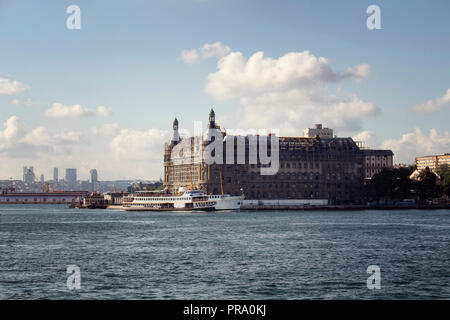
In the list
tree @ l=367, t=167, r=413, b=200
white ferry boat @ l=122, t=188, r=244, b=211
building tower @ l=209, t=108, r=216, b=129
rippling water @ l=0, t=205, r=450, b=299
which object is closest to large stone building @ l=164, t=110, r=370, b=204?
building tower @ l=209, t=108, r=216, b=129

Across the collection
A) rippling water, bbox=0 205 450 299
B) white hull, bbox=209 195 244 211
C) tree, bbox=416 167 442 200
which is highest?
tree, bbox=416 167 442 200

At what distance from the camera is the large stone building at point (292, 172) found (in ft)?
554

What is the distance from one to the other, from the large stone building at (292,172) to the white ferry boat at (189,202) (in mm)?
15756

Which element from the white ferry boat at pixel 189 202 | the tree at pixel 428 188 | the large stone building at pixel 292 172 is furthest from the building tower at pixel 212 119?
the tree at pixel 428 188

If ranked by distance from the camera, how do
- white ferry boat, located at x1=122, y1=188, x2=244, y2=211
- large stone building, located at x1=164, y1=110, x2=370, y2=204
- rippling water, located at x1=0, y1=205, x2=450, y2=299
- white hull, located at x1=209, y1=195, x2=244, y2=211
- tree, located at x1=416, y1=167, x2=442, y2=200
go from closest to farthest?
rippling water, located at x1=0, y1=205, x2=450, y2=299 < white ferry boat, located at x1=122, y1=188, x2=244, y2=211 < white hull, located at x1=209, y1=195, x2=244, y2=211 < tree, located at x1=416, y1=167, x2=442, y2=200 < large stone building, located at x1=164, y1=110, x2=370, y2=204

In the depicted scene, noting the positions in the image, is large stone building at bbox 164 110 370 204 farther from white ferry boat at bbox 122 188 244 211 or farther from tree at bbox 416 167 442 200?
tree at bbox 416 167 442 200

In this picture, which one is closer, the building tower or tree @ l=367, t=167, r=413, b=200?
tree @ l=367, t=167, r=413, b=200

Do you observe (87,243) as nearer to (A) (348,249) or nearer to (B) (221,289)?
(A) (348,249)

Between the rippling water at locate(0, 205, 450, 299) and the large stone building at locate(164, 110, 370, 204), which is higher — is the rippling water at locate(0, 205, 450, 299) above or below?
below

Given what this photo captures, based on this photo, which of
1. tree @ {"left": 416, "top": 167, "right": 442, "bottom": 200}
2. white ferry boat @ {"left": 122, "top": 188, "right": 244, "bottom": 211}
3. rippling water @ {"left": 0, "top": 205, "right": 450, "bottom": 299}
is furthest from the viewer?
tree @ {"left": 416, "top": 167, "right": 442, "bottom": 200}

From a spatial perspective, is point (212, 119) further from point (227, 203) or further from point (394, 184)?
point (394, 184)

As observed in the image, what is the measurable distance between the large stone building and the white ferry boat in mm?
15756

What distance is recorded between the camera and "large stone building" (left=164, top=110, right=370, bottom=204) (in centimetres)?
16888

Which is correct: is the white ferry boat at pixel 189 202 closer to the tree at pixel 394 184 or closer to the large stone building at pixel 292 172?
the large stone building at pixel 292 172
